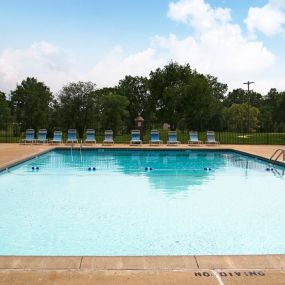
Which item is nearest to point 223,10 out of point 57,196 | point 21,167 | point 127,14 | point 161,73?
point 127,14

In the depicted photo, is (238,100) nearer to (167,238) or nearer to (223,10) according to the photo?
(223,10)

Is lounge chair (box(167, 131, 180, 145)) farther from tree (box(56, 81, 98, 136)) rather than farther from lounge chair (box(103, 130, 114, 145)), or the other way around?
tree (box(56, 81, 98, 136))

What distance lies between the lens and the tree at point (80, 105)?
2238 cm

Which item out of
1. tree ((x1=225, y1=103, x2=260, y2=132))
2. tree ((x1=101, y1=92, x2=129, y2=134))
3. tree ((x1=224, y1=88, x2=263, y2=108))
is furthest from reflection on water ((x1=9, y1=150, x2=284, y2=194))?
tree ((x1=224, y1=88, x2=263, y2=108))

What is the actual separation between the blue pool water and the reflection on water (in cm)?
5

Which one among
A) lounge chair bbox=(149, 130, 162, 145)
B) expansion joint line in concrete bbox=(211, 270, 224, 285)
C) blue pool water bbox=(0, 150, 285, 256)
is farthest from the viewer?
lounge chair bbox=(149, 130, 162, 145)

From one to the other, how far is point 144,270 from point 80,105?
20.0 meters

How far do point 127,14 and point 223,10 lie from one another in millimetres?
3319

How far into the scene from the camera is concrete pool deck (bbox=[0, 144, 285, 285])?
2.79 metres

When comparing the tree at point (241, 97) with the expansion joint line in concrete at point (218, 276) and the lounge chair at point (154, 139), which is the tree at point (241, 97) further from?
the expansion joint line in concrete at point (218, 276)

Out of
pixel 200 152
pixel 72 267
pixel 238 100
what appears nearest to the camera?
pixel 72 267

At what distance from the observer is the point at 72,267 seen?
3.02 m

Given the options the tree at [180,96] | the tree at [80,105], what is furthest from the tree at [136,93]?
the tree at [80,105]

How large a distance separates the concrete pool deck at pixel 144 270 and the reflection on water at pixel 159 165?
484 cm
